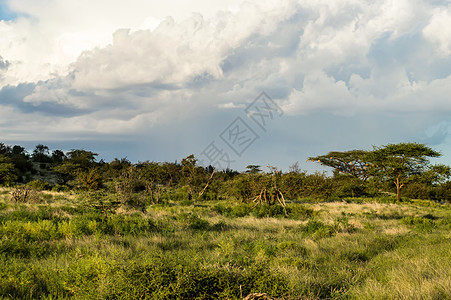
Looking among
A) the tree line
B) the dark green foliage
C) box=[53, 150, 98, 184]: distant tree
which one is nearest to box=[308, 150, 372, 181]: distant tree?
the tree line

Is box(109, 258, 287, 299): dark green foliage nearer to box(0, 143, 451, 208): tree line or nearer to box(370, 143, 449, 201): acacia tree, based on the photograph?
box(0, 143, 451, 208): tree line

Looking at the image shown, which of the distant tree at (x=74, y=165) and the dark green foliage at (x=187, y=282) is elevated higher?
the distant tree at (x=74, y=165)

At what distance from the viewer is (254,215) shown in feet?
58.2

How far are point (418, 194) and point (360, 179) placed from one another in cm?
798

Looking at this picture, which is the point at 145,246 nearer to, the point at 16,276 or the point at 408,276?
the point at 16,276

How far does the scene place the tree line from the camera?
73.0 ft

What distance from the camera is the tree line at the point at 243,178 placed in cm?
2227

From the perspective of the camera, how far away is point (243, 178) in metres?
25.1

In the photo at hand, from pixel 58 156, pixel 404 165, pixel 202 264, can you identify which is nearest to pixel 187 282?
pixel 202 264

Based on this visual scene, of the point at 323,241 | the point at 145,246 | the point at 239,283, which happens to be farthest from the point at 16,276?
the point at 323,241

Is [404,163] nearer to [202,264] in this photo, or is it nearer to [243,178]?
[243,178]

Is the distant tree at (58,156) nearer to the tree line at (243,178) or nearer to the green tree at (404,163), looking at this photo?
the tree line at (243,178)

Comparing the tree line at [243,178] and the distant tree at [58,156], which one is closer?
the tree line at [243,178]

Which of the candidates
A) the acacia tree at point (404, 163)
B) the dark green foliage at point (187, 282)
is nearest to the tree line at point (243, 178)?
the acacia tree at point (404, 163)
